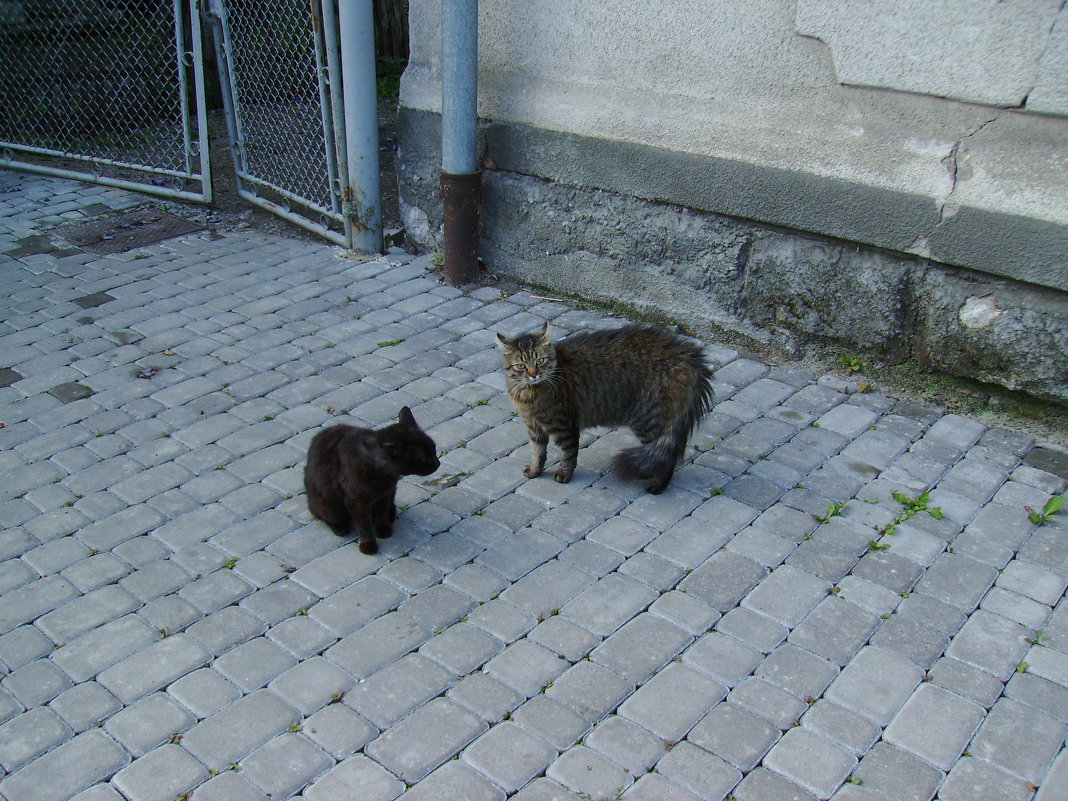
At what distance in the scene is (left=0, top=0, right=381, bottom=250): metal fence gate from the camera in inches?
333

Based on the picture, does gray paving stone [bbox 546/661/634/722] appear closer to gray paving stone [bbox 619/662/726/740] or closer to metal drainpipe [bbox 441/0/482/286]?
gray paving stone [bbox 619/662/726/740]

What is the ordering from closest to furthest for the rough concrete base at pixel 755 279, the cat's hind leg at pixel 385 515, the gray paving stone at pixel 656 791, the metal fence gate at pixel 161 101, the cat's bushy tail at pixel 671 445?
the gray paving stone at pixel 656 791
the cat's hind leg at pixel 385 515
the cat's bushy tail at pixel 671 445
the rough concrete base at pixel 755 279
the metal fence gate at pixel 161 101

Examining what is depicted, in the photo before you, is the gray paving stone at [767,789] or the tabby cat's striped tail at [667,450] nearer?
the gray paving stone at [767,789]

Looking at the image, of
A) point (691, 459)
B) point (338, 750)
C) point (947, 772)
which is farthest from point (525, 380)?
point (947, 772)

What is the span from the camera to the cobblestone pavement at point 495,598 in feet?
11.4

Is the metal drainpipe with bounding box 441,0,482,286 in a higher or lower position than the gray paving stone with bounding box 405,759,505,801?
higher

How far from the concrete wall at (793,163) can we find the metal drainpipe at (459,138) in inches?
8.5

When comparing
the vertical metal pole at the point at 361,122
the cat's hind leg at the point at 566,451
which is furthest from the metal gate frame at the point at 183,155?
the cat's hind leg at the point at 566,451

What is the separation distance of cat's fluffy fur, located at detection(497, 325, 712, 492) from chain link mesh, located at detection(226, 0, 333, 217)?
3.93m

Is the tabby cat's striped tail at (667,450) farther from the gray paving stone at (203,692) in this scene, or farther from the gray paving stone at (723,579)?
the gray paving stone at (203,692)

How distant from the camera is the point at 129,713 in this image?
3.67 metres

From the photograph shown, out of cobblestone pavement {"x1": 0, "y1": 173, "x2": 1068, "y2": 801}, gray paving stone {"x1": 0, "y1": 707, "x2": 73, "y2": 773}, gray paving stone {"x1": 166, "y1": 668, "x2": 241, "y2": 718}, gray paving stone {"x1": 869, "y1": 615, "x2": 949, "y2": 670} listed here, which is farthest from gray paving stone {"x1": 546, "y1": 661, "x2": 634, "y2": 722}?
gray paving stone {"x1": 0, "y1": 707, "x2": 73, "y2": 773}

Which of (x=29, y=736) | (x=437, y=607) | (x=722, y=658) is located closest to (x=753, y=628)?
(x=722, y=658)

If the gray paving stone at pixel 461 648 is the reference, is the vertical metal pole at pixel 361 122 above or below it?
above
